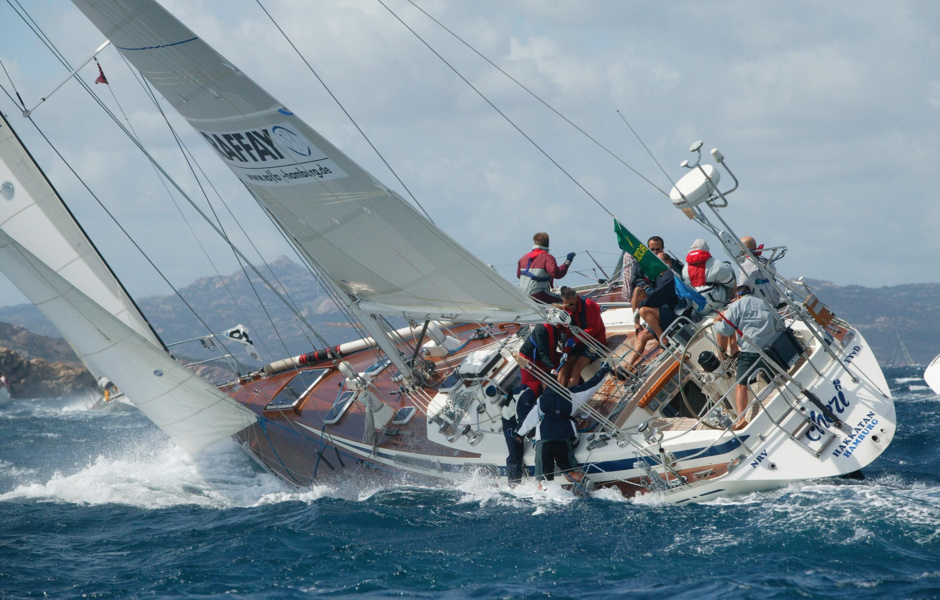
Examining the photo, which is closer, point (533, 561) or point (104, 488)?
point (533, 561)

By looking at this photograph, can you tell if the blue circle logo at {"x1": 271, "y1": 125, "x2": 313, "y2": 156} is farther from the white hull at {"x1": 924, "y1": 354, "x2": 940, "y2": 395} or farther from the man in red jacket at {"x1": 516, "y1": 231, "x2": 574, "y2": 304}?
the white hull at {"x1": 924, "y1": 354, "x2": 940, "y2": 395}

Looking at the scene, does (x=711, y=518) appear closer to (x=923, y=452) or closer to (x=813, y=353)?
(x=813, y=353)

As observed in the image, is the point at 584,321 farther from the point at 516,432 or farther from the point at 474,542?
the point at 474,542

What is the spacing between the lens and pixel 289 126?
7.71 metres

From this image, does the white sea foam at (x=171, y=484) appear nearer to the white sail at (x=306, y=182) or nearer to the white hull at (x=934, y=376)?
the white sail at (x=306, y=182)

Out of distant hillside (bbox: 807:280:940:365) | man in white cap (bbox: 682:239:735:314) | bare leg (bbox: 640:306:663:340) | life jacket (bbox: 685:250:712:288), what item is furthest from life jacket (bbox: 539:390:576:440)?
distant hillside (bbox: 807:280:940:365)

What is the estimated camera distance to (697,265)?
8750 mm

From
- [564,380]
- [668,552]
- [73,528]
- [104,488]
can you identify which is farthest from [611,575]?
[104,488]

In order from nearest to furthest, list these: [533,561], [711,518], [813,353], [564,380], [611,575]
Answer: [611,575], [533,561], [711,518], [813,353], [564,380]

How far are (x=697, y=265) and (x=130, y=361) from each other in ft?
20.0

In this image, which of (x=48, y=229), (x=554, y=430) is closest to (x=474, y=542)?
(x=554, y=430)

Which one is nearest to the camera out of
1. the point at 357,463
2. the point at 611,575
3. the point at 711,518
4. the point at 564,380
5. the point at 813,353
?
the point at 611,575

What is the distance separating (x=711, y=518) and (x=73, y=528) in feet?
19.7

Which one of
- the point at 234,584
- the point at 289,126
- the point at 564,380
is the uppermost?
the point at 289,126
